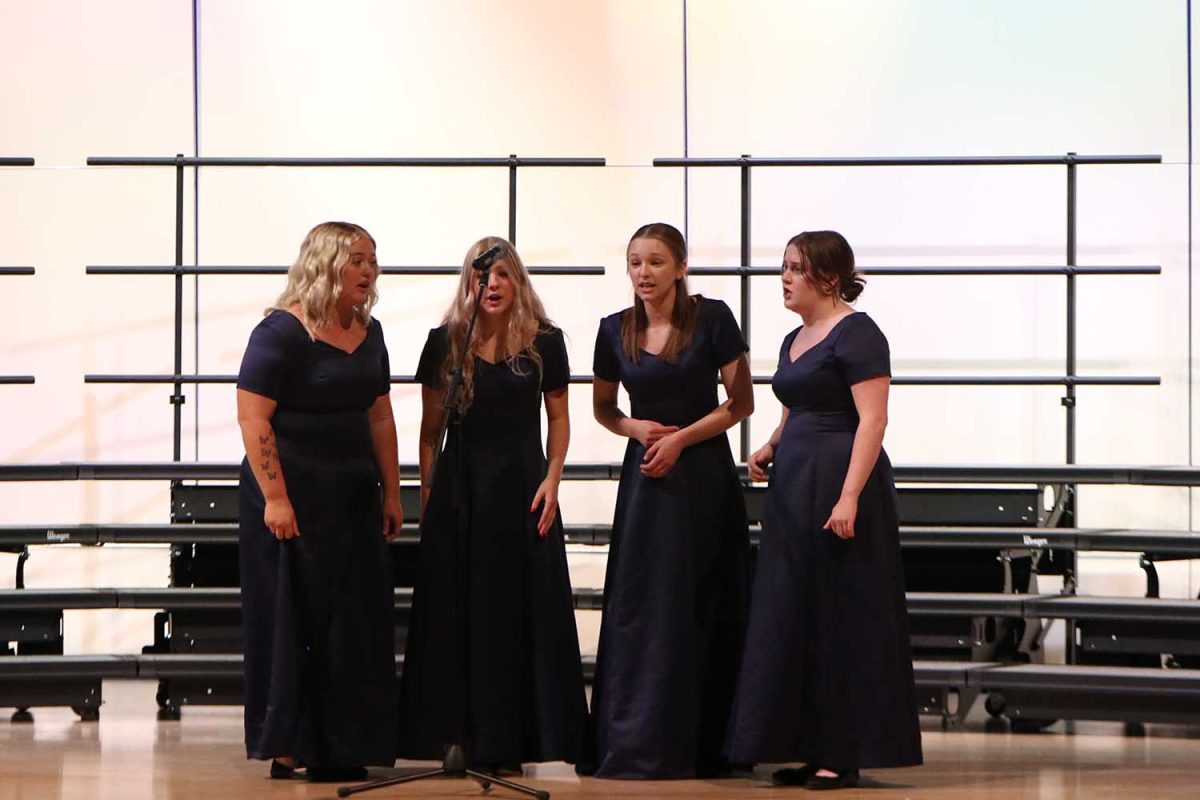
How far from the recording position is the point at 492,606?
14.3 feet

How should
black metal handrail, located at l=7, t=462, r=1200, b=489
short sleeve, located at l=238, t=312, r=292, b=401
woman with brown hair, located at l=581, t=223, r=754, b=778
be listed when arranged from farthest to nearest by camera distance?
black metal handrail, located at l=7, t=462, r=1200, b=489, woman with brown hair, located at l=581, t=223, r=754, b=778, short sleeve, located at l=238, t=312, r=292, b=401

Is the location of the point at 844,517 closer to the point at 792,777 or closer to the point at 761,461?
the point at 761,461

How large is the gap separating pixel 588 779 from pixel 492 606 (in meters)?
0.54

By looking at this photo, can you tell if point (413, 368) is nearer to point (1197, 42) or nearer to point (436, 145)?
point (436, 145)

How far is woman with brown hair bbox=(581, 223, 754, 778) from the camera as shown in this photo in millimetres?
4332

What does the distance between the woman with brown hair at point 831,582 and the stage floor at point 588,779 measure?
14 centimetres

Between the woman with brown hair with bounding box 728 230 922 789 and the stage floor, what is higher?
the woman with brown hair with bounding box 728 230 922 789

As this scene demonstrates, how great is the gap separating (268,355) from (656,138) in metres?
3.00

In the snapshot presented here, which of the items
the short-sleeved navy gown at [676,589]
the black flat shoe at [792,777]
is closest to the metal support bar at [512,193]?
the short-sleeved navy gown at [676,589]

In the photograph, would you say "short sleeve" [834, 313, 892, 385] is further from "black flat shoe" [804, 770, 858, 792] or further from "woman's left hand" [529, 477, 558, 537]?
Result: "black flat shoe" [804, 770, 858, 792]

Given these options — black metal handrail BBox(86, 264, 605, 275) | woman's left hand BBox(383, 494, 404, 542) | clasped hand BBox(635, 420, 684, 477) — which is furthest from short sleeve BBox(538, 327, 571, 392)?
black metal handrail BBox(86, 264, 605, 275)

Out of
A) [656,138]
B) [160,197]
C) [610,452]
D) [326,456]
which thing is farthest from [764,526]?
[160,197]

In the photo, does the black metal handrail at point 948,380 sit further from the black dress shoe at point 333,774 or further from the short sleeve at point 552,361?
the black dress shoe at point 333,774

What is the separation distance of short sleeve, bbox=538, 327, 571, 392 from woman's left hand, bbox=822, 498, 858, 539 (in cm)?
86
